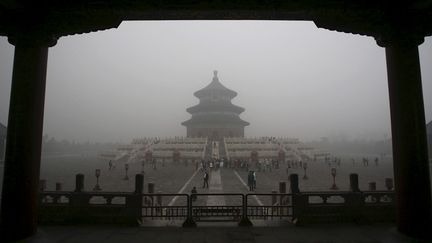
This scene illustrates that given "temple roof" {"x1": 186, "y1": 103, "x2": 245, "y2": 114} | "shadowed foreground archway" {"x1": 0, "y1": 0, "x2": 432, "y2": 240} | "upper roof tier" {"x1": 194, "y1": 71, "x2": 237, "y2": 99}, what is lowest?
"shadowed foreground archway" {"x1": 0, "y1": 0, "x2": 432, "y2": 240}

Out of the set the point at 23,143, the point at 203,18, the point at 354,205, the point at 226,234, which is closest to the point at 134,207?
the point at 226,234

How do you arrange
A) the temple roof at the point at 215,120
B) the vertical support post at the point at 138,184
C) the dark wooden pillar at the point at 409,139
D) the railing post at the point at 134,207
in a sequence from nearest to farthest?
1. the dark wooden pillar at the point at 409,139
2. the railing post at the point at 134,207
3. the vertical support post at the point at 138,184
4. the temple roof at the point at 215,120

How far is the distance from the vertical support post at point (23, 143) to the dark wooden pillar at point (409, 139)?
663 cm

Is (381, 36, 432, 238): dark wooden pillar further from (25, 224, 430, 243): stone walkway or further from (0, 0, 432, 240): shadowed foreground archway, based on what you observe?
(25, 224, 430, 243): stone walkway

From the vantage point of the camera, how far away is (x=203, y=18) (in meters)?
5.73

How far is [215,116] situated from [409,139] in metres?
57.8

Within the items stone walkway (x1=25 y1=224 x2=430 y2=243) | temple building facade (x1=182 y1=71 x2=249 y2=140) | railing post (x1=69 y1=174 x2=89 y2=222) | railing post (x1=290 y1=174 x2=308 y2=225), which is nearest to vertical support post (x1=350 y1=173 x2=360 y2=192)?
stone walkway (x1=25 y1=224 x2=430 y2=243)

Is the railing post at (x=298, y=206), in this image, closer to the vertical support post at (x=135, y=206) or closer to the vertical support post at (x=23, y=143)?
the vertical support post at (x=135, y=206)

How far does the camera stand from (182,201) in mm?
13867

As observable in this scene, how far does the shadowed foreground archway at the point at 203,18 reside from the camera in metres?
5.22

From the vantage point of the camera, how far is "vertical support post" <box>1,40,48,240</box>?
5.19 m

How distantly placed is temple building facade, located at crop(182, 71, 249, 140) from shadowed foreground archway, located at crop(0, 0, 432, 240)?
53.5 m

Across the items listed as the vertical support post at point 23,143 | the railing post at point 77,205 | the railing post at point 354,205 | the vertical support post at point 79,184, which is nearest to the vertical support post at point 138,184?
the railing post at point 77,205

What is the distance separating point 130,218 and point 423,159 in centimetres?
620
